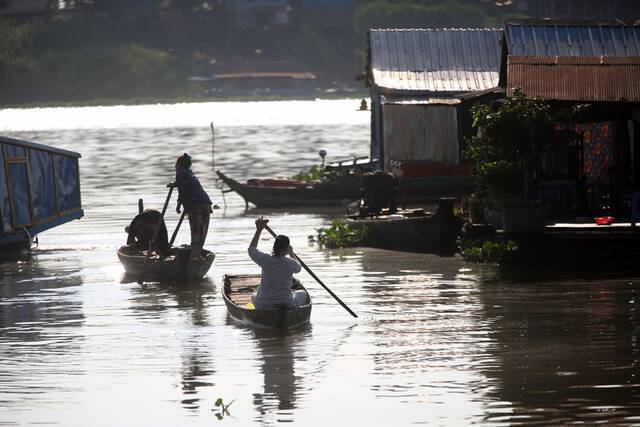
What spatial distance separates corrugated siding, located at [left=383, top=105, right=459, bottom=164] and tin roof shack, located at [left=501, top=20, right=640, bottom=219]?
11.3 m

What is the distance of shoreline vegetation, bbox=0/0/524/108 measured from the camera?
166 metres

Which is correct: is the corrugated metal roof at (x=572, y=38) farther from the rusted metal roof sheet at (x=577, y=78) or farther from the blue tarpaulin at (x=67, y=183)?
the blue tarpaulin at (x=67, y=183)

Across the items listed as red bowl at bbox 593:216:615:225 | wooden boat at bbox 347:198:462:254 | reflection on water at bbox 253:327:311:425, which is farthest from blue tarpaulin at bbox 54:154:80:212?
reflection on water at bbox 253:327:311:425

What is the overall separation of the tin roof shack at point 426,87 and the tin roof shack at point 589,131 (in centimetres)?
1069

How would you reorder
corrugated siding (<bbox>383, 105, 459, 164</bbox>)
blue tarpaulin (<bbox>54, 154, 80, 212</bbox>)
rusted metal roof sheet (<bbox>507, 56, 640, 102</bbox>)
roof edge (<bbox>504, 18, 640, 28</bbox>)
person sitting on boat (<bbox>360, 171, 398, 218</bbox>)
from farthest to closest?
corrugated siding (<bbox>383, 105, 459, 164</bbox>) → blue tarpaulin (<bbox>54, 154, 80, 212</bbox>) → roof edge (<bbox>504, 18, 640, 28</bbox>) → person sitting on boat (<bbox>360, 171, 398, 218</bbox>) → rusted metal roof sheet (<bbox>507, 56, 640, 102</bbox>)

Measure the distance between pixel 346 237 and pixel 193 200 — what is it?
561 cm

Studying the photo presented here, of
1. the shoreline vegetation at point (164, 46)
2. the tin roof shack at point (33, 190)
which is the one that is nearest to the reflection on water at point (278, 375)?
the tin roof shack at point (33, 190)

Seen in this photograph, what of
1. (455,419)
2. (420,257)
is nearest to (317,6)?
(420,257)

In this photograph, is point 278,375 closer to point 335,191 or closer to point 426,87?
point 335,191

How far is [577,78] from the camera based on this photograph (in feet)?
84.1

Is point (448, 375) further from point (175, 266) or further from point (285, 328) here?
point (175, 266)

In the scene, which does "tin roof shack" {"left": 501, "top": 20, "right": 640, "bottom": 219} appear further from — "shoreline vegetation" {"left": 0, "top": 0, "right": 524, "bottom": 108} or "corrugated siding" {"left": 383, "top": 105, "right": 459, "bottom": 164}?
"shoreline vegetation" {"left": 0, "top": 0, "right": 524, "bottom": 108}

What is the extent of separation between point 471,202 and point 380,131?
54.6 feet

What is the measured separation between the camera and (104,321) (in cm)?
2078
